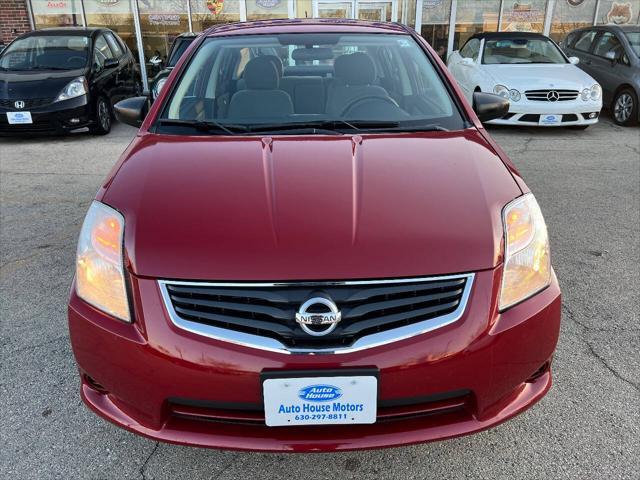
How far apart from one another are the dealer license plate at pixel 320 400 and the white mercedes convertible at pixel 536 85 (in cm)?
649

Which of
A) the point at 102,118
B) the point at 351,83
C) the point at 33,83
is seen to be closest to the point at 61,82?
the point at 33,83

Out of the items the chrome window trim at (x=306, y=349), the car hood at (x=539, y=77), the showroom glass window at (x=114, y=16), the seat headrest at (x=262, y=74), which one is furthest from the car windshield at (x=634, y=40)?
the showroom glass window at (x=114, y=16)

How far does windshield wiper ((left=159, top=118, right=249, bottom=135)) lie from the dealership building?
10.5 metres

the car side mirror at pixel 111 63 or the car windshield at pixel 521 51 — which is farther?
the car windshield at pixel 521 51

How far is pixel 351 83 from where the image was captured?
281 cm

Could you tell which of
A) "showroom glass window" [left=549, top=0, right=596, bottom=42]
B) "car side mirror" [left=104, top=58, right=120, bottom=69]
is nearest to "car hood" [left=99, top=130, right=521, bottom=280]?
"car side mirror" [left=104, top=58, right=120, bottom=69]

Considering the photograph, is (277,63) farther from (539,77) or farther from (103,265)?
(539,77)

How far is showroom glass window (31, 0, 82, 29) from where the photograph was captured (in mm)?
11953

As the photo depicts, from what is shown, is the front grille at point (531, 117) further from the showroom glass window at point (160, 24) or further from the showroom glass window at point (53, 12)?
the showroom glass window at point (53, 12)

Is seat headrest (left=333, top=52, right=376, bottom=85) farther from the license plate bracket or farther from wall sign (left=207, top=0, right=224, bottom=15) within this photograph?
wall sign (left=207, top=0, right=224, bottom=15)

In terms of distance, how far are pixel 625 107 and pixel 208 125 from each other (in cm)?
778

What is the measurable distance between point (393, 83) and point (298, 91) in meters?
0.51

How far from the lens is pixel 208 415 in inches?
63.9

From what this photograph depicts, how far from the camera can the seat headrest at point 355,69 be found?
2.83m
